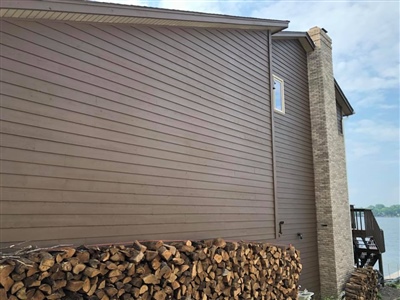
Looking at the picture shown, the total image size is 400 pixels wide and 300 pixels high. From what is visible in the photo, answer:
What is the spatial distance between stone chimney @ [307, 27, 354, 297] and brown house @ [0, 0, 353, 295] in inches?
39.7

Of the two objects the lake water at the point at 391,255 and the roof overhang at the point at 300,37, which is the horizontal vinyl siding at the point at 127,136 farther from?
the lake water at the point at 391,255

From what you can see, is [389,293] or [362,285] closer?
[362,285]

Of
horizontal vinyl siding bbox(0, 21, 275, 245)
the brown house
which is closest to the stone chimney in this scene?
the brown house

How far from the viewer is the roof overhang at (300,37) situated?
31.5 feet

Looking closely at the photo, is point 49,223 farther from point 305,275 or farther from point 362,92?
point 362,92

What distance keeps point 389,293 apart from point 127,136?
1196 cm

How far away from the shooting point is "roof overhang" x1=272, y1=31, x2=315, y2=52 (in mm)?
9610

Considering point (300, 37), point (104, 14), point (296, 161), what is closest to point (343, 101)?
point (300, 37)

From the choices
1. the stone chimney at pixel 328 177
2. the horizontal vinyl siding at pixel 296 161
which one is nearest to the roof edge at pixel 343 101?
the stone chimney at pixel 328 177

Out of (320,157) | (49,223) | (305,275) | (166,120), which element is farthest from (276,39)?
(49,223)

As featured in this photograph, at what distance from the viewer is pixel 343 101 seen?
42.4 feet

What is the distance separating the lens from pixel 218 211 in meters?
6.27

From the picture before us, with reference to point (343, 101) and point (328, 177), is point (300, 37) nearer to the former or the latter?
point (343, 101)

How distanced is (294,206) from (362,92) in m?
37.8
